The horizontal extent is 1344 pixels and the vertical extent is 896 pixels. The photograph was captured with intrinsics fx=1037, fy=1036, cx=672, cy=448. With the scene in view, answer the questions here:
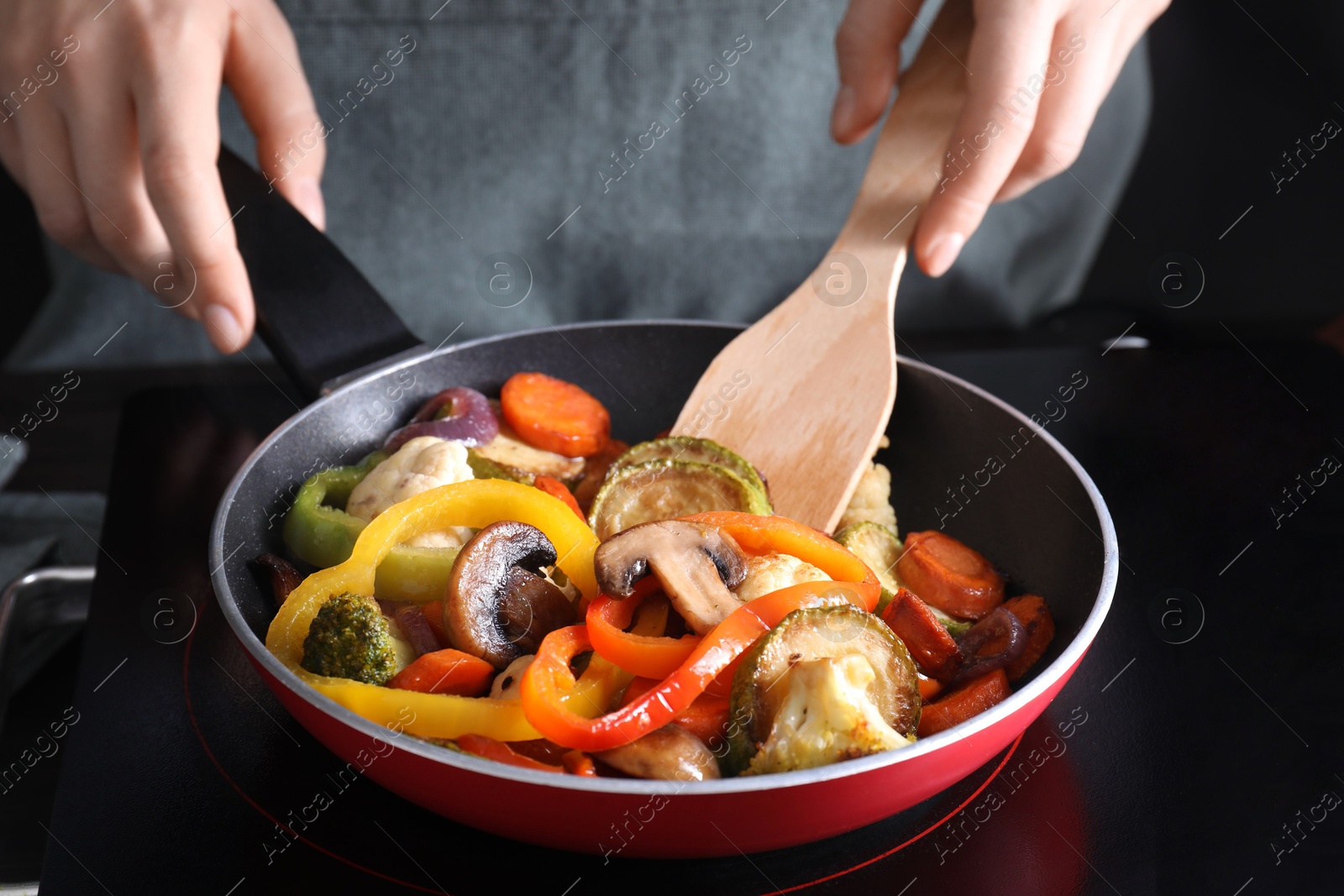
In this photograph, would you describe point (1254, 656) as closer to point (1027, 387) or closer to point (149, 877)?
point (1027, 387)

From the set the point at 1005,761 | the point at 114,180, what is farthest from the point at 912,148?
the point at 114,180

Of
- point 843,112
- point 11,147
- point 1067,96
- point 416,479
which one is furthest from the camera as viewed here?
point 843,112

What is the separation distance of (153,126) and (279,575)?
0.65 meters

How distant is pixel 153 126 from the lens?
1.39 meters

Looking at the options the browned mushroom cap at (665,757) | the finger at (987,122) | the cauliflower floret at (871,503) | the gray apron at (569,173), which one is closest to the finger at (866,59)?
the finger at (987,122)

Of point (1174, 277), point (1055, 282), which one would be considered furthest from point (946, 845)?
point (1174, 277)

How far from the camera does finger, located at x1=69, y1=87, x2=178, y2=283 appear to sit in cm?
146

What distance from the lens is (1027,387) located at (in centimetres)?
176

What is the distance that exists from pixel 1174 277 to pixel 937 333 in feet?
2.59

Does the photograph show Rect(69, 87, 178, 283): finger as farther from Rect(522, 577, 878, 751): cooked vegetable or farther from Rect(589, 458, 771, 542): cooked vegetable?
Rect(522, 577, 878, 751): cooked vegetable

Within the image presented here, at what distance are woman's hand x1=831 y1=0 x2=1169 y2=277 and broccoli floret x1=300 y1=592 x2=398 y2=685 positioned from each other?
894 millimetres

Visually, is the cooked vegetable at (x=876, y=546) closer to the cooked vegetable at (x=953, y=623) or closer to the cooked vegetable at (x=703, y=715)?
the cooked vegetable at (x=953, y=623)

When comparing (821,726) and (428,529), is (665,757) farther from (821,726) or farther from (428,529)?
(428,529)

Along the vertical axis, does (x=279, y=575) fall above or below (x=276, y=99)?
below
